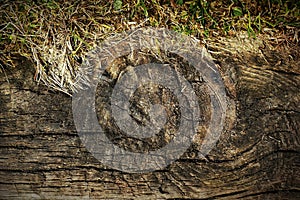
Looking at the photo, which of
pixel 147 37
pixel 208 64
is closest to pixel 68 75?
pixel 147 37

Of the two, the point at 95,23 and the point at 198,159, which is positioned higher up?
the point at 95,23

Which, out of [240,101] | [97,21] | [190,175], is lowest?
[190,175]

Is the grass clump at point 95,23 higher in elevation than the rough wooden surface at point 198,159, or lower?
higher

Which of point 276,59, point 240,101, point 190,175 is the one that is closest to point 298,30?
point 276,59

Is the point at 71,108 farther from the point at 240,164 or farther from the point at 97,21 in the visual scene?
the point at 240,164

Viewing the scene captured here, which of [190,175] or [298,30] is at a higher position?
[298,30]

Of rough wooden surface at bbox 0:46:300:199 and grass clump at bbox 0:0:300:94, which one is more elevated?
grass clump at bbox 0:0:300:94
